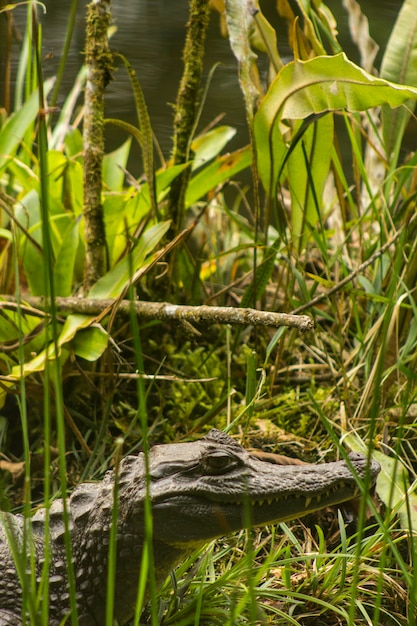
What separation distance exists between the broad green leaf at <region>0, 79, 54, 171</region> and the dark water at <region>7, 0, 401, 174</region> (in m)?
1.28

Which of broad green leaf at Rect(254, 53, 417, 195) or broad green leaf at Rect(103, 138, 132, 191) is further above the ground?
broad green leaf at Rect(254, 53, 417, 195)

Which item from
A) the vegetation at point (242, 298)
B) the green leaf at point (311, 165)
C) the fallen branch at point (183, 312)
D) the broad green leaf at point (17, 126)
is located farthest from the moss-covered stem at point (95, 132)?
the green leaf at point (311, 165)

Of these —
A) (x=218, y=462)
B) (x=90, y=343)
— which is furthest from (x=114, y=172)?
(x=218, y=462)

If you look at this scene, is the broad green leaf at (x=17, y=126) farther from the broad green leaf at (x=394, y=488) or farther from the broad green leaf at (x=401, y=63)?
the broad green leaf at (x=394, y=488)

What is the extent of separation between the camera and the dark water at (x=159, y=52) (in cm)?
412

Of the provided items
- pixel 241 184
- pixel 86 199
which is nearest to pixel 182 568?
pixel 86 199

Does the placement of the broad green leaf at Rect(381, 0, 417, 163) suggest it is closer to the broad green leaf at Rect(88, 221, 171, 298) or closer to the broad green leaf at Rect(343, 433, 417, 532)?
the broad green leaf at Rect(88, 221, 171, 298)

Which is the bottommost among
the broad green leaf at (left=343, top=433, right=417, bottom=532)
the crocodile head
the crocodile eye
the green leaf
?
the broad green leaf at (left=343, top=433, right=417, bottom=532)

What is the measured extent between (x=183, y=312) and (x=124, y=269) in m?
0.39

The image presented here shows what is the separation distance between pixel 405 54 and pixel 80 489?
1916 millimetres

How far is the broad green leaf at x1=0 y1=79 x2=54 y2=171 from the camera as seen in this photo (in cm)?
269

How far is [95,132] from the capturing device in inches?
92.8

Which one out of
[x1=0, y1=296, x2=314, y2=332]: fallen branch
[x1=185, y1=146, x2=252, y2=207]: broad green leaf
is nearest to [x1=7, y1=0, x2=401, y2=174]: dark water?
[x1=185, y1=146, x2=252, y2=207]: broad green leaf

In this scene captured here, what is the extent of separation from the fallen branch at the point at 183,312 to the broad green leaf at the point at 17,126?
2.09 ft
